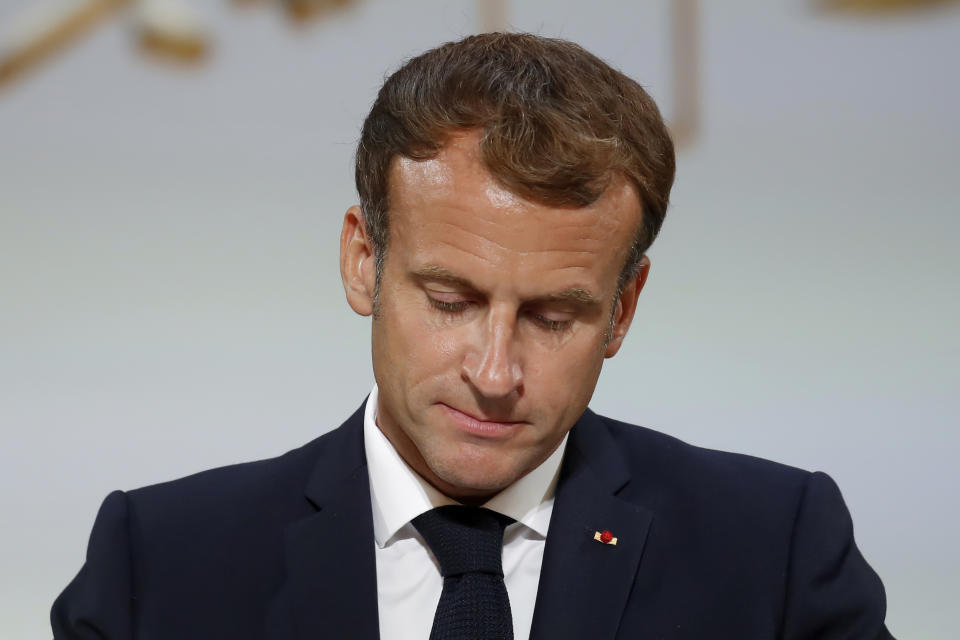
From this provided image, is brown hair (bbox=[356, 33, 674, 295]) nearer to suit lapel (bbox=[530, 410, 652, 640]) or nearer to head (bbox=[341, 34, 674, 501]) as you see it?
head (bbox=[341, 34, 674, 501])

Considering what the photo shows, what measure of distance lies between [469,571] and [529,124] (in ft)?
2.01

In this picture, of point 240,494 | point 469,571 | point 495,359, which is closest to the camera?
point 495,359

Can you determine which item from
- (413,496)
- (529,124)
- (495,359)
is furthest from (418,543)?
(529,124)

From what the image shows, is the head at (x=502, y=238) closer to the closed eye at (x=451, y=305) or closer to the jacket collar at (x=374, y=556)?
the closed eye at (x=451, y=305)

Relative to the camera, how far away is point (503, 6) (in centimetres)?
286

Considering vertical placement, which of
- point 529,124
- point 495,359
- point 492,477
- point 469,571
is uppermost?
point 529,124

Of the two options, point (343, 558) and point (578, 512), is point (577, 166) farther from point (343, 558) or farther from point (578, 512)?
point (343, 558)

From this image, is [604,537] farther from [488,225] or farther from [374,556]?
[488,225]

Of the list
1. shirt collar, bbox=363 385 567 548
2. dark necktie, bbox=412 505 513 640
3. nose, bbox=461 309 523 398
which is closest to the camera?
nose, bbox=461 309 523 398

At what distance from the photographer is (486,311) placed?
1612 millimetres

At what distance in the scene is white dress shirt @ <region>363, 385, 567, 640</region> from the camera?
1764mm

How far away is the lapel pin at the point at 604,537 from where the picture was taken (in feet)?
5.90

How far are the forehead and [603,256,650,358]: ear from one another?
0.11 meters

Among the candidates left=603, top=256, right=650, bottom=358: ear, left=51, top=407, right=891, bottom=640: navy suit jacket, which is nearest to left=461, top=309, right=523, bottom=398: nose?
left=603, top=256, right=650, bottom=358: ear
